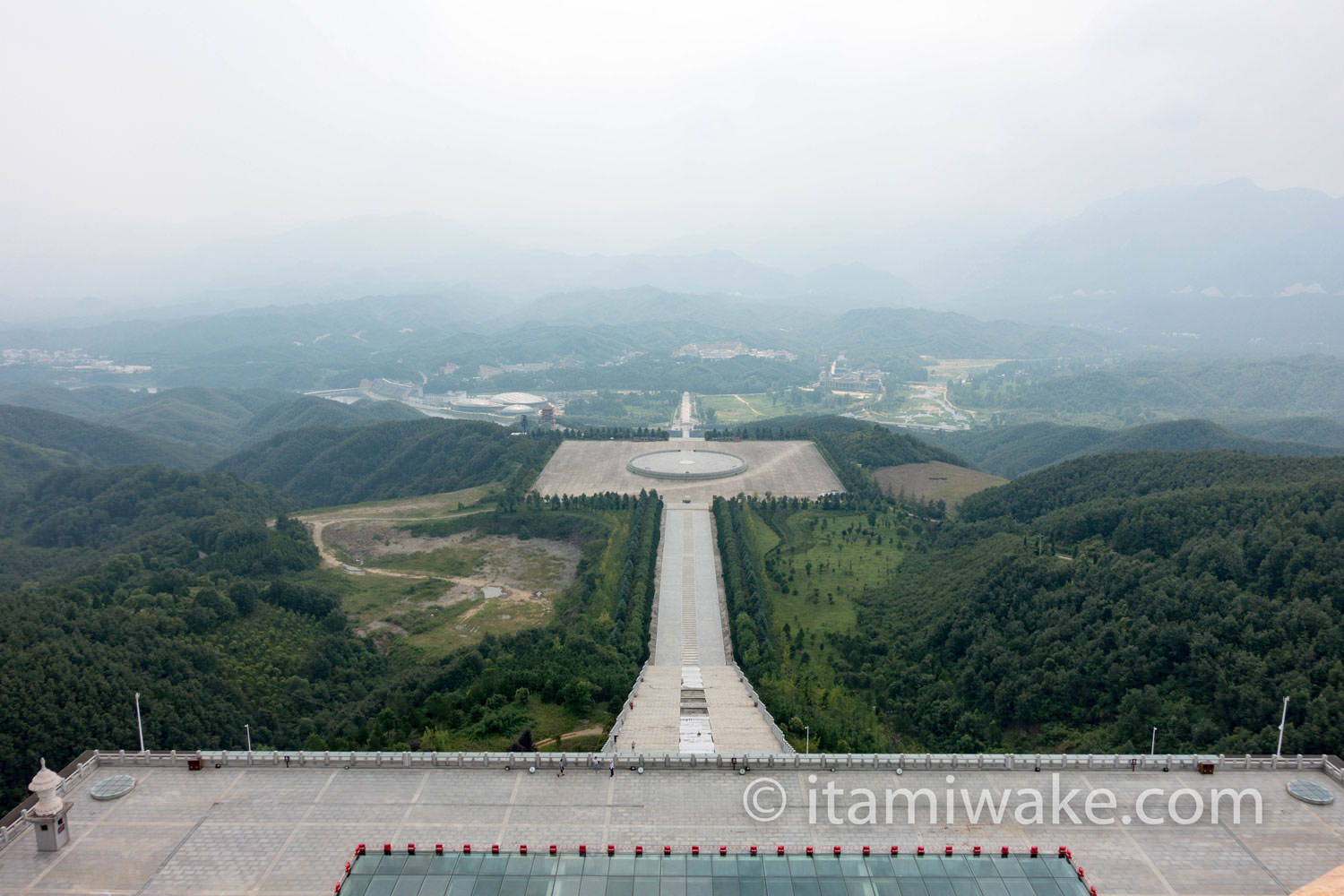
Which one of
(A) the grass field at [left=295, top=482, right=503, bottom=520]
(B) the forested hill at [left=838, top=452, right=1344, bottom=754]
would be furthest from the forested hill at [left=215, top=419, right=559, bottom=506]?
(B) the forested hill at [left=838, top=452, right=1344, bottom=754]

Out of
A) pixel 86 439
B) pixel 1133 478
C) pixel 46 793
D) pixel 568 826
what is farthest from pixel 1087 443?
pixel 86 439

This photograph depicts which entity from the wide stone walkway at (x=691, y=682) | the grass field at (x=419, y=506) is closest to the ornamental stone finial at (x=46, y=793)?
the wide stone walkway at (x=691, y=682)

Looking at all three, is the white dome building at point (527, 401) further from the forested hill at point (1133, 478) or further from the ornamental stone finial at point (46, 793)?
the ornamental stone finial at point (46, 793)

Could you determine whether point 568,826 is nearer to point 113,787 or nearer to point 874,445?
point 113,787

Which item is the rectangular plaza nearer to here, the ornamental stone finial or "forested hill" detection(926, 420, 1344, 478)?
"forested hill" detection(926, 420, 1344, 478)

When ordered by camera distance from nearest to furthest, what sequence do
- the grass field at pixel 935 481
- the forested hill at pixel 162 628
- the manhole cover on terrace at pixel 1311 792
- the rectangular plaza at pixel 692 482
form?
the manhole cover on terrace at pixel 1311 792 < the forested hill at pixel 162 628 < the grass field at pixel 935 481 < the rectangular plaza at pixel 692 482

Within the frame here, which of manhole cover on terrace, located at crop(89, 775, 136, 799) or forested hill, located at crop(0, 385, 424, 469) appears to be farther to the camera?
forested hill, located at crop(0, 385, 424, 469)
